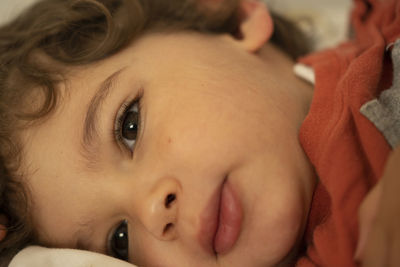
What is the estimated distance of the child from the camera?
682 millimetres

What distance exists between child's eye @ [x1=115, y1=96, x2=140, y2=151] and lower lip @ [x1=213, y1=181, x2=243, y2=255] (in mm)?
206

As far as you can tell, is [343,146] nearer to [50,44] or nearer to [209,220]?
[209,220]

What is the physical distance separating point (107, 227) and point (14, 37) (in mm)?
531

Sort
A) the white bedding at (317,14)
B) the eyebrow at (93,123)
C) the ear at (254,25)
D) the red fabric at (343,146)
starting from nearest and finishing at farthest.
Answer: the red fabric at (343,146), the eyebrow at (93,123), the ear at (254,25), the white bedding at (317,14)

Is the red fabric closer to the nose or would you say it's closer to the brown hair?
the nose

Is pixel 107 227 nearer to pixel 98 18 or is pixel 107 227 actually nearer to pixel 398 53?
pixel 98 18

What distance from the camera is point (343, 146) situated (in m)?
0.66

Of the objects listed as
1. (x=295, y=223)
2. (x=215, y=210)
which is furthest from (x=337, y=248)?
(x=215, y=210)

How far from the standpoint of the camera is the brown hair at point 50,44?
2.64ft

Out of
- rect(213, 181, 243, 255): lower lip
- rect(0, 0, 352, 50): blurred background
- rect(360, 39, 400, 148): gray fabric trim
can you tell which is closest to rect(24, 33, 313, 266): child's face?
rect(213, 181, 243, 255): lower lip

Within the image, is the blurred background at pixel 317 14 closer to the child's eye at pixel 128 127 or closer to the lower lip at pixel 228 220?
the child's eye at pixel 128 127

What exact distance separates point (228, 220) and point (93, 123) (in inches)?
11.9

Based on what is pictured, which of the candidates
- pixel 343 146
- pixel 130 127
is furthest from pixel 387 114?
pixel 130 127

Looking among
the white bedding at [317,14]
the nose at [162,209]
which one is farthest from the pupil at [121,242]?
the white bedding at [317,14]
